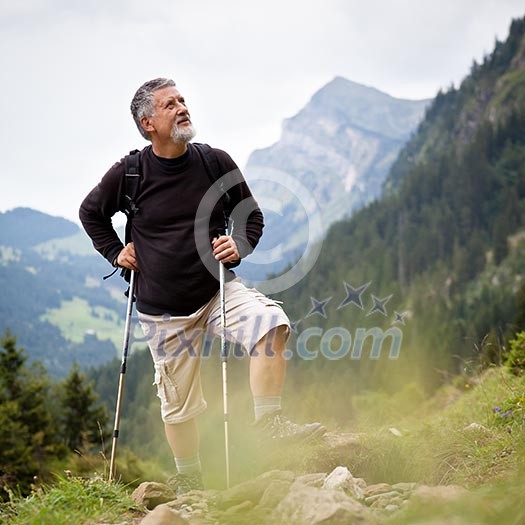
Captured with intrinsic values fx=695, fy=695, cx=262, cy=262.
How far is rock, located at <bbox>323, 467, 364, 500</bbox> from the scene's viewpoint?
15.7 ft

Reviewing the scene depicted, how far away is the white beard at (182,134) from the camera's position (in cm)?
608

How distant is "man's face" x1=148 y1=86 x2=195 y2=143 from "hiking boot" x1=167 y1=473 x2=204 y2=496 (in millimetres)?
3134

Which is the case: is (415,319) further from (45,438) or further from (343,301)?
(45,438)

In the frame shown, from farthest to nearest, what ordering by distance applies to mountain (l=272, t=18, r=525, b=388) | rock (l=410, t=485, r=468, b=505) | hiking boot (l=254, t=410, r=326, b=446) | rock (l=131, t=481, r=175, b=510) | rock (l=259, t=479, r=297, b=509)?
1. mountain (l=272, t=18, r=525, b=388)
2. hiking boot (l=254, t=410, r=326, b=446)
3. rock (l=131, t=481, r=175, b=510)
4. rock (l=259, t=479, r=297, b=509)
5. rock (l=410, t=485, r=468, b=505)

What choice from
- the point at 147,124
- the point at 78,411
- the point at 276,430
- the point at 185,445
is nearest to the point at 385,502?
the point at 276,430

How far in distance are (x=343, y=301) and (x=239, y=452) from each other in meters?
137

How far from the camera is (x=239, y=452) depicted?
6.62m

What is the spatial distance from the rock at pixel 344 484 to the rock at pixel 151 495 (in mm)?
1334

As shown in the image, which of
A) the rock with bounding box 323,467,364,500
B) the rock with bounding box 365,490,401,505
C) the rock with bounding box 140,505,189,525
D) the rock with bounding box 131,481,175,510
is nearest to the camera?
the rock with bounding box 140,505,189,525

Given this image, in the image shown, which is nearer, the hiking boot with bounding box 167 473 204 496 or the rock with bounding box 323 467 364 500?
the rock with bounding box 323 467 364 500

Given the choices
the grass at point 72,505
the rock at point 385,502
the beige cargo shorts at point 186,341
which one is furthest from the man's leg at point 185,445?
the rock at point 385,502

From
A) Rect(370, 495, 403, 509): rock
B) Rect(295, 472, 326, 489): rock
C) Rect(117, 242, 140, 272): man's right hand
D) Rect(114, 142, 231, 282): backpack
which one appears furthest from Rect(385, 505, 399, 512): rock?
Rect(117, 242, 140, 272): man's right hand

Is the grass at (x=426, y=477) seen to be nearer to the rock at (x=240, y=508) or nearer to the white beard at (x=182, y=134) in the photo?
the rock at (x=240, y=508)

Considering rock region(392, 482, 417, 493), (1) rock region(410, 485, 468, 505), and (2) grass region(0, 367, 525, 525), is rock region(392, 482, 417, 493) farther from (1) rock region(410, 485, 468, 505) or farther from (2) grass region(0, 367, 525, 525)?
(1) rock region(410, 485, 468, 505)
